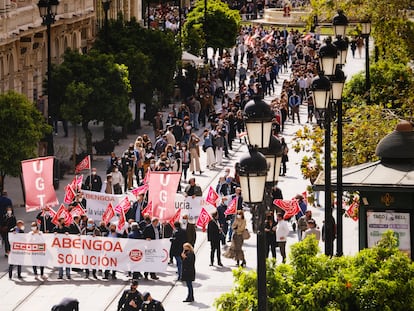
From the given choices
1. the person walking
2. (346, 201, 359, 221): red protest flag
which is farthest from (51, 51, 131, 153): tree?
the person walking

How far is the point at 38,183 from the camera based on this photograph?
33.6 meters

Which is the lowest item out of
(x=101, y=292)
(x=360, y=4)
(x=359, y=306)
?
(x=101, y=292)

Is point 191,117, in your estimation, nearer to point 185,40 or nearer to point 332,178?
point 185,40

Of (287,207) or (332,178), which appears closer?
(332,178)

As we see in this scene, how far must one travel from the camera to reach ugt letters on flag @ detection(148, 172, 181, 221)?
33.0 meters

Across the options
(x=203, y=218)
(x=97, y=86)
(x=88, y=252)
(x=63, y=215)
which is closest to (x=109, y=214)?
(x=63, y=215)

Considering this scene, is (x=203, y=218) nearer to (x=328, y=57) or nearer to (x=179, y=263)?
A: (x=179, y=263)

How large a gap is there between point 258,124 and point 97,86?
31.6m

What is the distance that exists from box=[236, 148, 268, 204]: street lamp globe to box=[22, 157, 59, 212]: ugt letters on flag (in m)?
17.5

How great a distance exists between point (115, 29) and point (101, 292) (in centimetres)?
2868

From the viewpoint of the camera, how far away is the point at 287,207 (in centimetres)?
3434

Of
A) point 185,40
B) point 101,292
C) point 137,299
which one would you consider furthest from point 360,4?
point 185,40

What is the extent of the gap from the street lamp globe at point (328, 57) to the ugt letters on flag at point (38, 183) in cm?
1039

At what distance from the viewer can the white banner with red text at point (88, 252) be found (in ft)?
101
